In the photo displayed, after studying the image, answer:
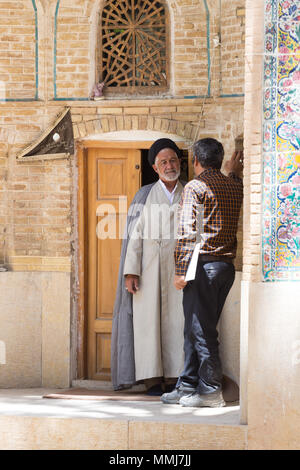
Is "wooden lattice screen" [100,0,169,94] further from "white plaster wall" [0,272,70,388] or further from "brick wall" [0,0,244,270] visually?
"white plaster wall" [0,272,70,388]

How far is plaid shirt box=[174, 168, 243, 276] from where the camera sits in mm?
5555

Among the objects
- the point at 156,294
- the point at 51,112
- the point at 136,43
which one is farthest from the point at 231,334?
the point at 136,43

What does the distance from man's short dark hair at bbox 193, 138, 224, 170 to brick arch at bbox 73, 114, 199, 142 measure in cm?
120

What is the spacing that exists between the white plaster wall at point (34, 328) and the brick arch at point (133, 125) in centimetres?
136

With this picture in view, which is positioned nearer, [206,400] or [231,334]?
[206,400]

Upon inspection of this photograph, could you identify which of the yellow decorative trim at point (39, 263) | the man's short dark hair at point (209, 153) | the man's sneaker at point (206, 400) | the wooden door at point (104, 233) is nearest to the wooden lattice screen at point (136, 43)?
the wooden door at point (104, 233)

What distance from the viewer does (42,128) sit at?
722cm

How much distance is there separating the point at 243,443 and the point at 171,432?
1.59 ft

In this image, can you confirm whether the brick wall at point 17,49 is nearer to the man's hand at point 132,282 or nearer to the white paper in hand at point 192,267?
the man's hand at point 132,282

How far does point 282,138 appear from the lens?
504cm

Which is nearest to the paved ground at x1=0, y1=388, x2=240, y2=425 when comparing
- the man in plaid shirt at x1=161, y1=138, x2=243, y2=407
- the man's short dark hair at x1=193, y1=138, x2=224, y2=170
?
the man in plaid shirt at x1=161, y1=138, x2=243, y2=407

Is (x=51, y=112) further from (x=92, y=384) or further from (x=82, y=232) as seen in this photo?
(x=92, y=384)

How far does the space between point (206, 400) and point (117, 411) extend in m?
0.65

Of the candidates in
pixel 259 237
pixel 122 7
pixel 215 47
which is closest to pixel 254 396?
pixel 259 237
